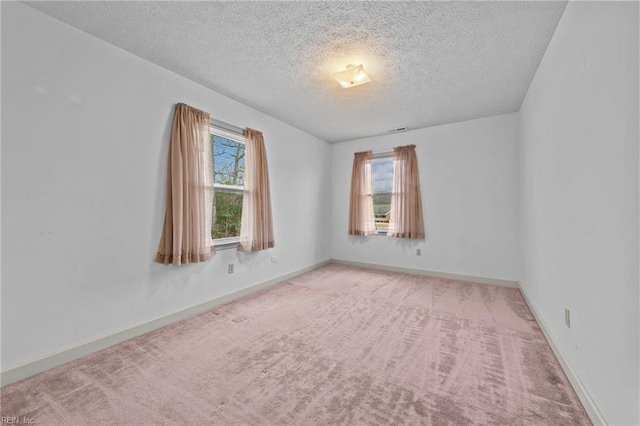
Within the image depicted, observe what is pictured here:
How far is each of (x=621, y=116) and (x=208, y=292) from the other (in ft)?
11.8

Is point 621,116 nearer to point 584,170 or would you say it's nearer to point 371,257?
point 584,170

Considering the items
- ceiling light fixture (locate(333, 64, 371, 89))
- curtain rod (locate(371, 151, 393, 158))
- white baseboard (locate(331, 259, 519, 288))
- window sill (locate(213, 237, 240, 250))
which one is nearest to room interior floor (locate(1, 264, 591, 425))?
window sill (locate(213, 237, 240, 250))

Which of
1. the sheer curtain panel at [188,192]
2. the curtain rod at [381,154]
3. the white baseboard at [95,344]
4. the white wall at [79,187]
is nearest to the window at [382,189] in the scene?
the curtain rod at [381,154]

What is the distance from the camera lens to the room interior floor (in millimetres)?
1465

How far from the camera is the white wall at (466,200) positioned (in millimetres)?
3934

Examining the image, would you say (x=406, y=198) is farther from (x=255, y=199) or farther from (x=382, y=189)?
(x=255, y=199)

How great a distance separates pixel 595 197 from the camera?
1.40 meters

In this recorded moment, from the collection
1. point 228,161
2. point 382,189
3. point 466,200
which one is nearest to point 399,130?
point 382,189

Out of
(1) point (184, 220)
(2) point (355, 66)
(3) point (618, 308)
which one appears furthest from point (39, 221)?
(3) point (618, 308)

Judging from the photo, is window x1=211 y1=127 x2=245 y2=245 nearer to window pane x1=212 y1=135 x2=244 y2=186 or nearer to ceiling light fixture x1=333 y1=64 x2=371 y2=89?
window pane x1=212 y1=135 x2=244 y2=186

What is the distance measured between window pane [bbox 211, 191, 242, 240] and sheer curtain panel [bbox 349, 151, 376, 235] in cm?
244

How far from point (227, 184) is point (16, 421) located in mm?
2522

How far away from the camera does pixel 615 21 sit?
4.04 feet

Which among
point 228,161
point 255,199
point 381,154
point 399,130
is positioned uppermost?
point 399,130
